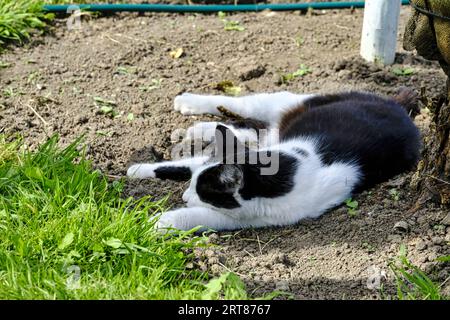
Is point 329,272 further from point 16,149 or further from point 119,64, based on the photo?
point 119,64

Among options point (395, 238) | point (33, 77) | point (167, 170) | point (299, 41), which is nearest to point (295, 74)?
point (299, 41)

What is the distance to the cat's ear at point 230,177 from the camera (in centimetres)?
388

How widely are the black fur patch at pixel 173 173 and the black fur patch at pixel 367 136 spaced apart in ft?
2.43

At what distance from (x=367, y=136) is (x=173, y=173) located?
49.1 inches

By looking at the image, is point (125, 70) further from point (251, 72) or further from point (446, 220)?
point (446, 220)

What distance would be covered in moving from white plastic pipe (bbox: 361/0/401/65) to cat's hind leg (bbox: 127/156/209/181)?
1.90 m

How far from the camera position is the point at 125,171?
4.50m

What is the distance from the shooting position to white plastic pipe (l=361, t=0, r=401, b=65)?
212 inches

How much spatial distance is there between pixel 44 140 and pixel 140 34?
1.82 meters

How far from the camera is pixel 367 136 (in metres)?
4.34

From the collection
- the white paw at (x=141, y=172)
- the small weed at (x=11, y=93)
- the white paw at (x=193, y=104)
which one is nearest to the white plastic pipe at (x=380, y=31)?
the white paw at (x=193, y=104)

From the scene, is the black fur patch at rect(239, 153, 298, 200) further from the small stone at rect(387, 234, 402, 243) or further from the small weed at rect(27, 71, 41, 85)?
the small weed at rect(27, 71, 41, 85)

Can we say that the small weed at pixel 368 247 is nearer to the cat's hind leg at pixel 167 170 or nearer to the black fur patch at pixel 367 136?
the black fur patch at pixel 367 136

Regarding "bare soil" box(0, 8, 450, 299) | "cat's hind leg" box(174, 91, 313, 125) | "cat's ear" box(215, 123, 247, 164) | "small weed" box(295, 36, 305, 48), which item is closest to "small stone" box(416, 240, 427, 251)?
"bare soil" box(0, 8, 450, 299)
